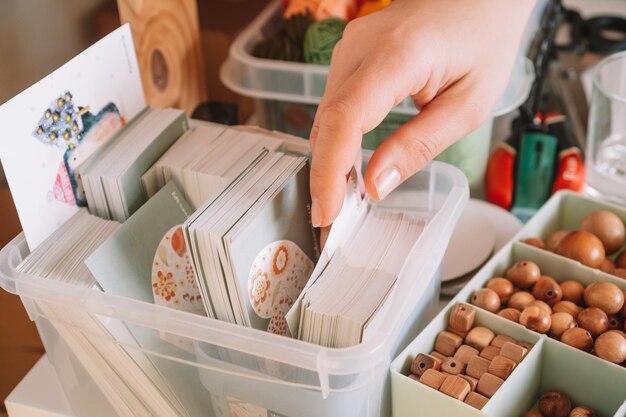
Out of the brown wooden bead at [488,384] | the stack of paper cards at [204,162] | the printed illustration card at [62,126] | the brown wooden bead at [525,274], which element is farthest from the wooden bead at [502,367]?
the printed illustration card at [62,126]

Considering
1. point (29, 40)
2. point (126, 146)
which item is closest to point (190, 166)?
point (126, 146)

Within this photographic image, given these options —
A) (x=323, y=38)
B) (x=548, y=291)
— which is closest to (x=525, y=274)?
(x=548, y=291)

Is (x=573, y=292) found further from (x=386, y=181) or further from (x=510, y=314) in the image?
(x=386, y=181)

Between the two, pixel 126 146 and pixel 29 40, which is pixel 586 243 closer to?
pixel 126 146

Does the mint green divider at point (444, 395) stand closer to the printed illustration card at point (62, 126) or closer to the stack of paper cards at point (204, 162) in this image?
the stack of paper cards at point (204, 162)

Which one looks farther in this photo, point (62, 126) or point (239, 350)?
point (62, 126)

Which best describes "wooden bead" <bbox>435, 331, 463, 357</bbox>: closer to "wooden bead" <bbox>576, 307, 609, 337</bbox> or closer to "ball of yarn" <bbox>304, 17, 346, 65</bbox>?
"wooden bead" <bbox>576, 307, 609, 337</bbox>

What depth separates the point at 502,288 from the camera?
0.67 m

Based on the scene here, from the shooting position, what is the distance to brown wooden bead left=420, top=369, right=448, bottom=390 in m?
0.58

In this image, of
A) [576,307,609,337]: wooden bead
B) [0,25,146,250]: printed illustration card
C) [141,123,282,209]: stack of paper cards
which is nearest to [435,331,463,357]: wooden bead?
[576,307,609,337]: wooden bead

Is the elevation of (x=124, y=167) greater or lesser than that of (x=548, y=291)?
greater

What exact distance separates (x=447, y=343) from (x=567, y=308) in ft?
0.37

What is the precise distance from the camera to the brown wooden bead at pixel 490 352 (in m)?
0.61

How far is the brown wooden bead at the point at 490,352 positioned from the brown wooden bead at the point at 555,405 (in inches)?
2.2
